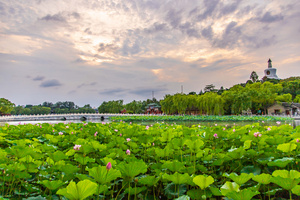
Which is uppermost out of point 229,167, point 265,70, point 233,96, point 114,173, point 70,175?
point 265,70

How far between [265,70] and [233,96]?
51339 mm

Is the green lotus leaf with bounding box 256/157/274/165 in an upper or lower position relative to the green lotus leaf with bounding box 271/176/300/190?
lower

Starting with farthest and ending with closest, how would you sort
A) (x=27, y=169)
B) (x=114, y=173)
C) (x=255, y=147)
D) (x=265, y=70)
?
(x=265, y=70) < (x=255, y=147) < (x=27, y=169) < (x=114, y=173)

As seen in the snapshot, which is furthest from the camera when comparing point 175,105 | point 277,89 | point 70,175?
point 277,89

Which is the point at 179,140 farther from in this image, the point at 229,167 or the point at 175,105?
the point at 175,105

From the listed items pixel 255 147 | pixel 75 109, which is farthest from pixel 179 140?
pixel 75 109

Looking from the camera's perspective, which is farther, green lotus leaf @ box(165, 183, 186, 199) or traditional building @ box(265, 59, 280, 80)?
traditional building @ box(265, 59, 280, 80)

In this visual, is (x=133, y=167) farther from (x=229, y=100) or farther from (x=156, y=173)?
(x=229, y=100)

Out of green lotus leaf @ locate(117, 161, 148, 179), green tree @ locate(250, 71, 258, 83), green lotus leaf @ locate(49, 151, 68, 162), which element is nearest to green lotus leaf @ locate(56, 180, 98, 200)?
green lotus leaf @ locate(117, 161, 148, 179)

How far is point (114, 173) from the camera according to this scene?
43.4 inches

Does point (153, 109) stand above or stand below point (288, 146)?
above

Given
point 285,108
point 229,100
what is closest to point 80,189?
point 229,100

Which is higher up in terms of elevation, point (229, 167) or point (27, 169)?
point (27, 169)

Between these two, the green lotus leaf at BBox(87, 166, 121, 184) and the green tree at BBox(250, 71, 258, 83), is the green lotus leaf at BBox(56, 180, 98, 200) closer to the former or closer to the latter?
the green lotus leaf at BBox(87, 166, 121, 184)
